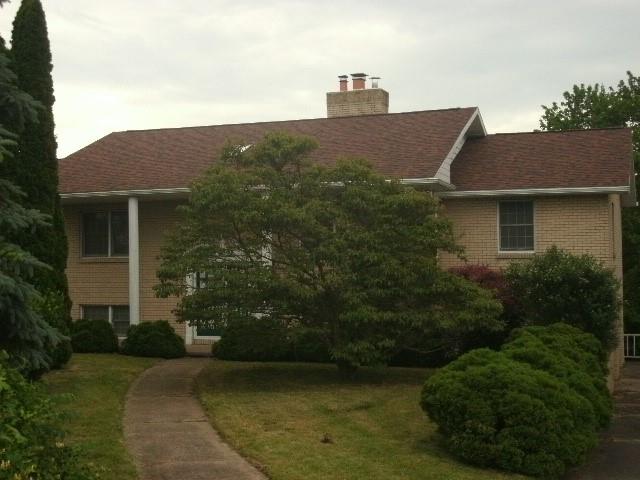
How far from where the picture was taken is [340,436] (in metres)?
11.9

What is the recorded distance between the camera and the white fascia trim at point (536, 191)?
66.0ft

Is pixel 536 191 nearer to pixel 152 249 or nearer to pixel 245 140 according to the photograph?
pixel 245 140

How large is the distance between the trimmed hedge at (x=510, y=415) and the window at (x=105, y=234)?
1323 cm

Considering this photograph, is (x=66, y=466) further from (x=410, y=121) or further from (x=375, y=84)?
(x=375, y=84)

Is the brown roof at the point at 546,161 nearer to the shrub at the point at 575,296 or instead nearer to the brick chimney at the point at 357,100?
the shrub at the point at 575,296

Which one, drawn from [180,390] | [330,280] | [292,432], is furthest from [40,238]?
[292,432]

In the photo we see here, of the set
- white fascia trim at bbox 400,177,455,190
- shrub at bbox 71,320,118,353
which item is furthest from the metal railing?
shrub at bbox 71,320,118,353

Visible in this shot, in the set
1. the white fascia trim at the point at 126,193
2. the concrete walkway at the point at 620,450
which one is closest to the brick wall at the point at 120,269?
the white fascia trim at the point at 126,193

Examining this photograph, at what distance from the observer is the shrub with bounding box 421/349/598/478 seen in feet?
→ 35.1

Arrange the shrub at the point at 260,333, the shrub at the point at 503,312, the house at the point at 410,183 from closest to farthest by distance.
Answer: the shrub at the point at 260,333 < the shrub at the point at 503,312 < the house at the point at 410,183

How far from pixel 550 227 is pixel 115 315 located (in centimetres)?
1087

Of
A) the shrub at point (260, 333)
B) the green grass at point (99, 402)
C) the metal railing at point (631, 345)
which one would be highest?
the shrub at point (260, 333)

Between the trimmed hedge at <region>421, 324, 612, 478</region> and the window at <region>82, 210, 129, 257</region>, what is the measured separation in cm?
1323

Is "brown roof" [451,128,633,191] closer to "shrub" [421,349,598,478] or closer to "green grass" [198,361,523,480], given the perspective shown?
"green grass" [198,361,523,480]
